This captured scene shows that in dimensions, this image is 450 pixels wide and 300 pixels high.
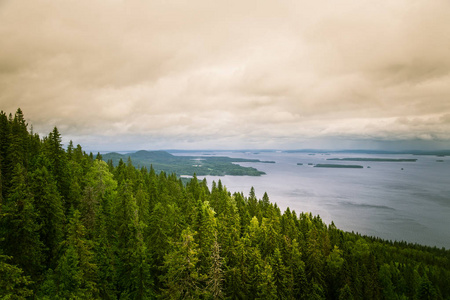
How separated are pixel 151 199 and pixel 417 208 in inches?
6785

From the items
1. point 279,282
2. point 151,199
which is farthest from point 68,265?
point 151,199

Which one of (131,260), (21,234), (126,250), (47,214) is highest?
(47,214)

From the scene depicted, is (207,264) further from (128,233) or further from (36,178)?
(36,178)

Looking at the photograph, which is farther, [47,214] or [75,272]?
[47,214]

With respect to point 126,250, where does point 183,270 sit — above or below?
above

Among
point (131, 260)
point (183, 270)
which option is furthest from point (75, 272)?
point (183, 270)

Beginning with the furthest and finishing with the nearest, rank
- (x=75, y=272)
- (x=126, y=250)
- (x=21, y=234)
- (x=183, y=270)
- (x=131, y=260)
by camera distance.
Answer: (x=126, y=250) < (x=131, y=260) < (x=21, y=234) < (x=183, y=270) < (x=75, y=272)

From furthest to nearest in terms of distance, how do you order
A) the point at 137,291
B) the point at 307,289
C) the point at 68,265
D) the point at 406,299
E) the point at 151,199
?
the point at 151,199
the point at 406,299
the point at 307,289
the point at 137,291
the point at 68,265

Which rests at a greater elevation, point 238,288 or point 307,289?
point 238,288

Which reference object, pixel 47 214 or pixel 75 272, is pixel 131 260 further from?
pixel 47 214

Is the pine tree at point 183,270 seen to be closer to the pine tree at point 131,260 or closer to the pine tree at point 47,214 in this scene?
the pine tree at point 131,260

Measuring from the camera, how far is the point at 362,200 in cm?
17125

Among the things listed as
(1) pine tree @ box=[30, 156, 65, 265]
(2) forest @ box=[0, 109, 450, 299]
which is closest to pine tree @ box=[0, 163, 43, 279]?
(2) forest @ box=[0, 109, 450, 299]

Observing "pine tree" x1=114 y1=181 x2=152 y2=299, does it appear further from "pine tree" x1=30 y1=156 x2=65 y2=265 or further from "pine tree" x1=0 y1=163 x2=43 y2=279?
"pine tree" x1=0 y1=163 x2=43 y2=279
